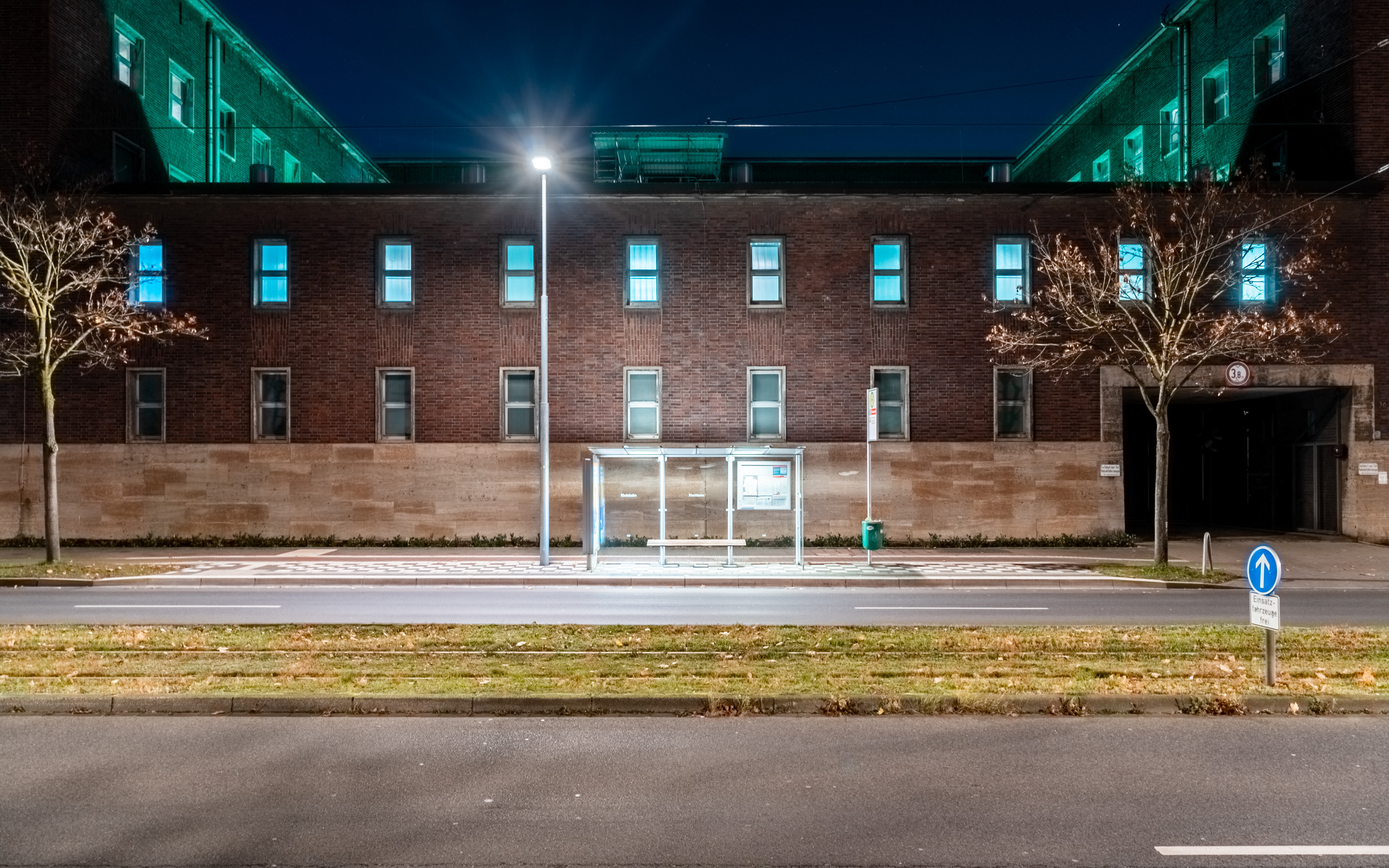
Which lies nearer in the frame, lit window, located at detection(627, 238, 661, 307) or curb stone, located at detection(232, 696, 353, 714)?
curb stone, located at detection(232, 696, 353, 714)

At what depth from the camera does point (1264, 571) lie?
8.39m

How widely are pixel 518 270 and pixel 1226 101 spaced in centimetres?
2273

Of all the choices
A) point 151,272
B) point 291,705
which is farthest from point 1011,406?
point 151,272

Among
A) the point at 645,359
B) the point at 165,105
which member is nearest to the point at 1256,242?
the point at 645,359

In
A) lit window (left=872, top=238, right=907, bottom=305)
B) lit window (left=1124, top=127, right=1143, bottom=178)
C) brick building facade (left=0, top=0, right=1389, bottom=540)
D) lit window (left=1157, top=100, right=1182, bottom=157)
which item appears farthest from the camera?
lit window (left=1124, top=127, right=1143, bottom=178)

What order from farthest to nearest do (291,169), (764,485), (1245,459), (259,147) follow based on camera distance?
(291,169) < (259,147) < (1245,459) < (764,485)

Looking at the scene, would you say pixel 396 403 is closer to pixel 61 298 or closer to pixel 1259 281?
pixel 61 298

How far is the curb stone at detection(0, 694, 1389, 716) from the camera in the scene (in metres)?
8.02

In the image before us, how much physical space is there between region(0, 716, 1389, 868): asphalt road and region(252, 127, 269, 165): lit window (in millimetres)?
35186

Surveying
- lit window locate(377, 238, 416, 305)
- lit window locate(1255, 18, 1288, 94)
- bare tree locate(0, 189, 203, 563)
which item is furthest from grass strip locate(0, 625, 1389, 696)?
lit window locate(1255, 18, 1288, 94)

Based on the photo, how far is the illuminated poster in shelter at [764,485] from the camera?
21.9 metres

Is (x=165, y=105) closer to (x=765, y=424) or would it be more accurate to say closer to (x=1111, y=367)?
(x=765, y=424)

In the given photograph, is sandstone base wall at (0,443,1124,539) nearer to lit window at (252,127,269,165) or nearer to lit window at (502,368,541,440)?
lit window at (502,368,541,440)

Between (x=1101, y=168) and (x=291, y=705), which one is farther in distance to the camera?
(x=1101, y=168)
